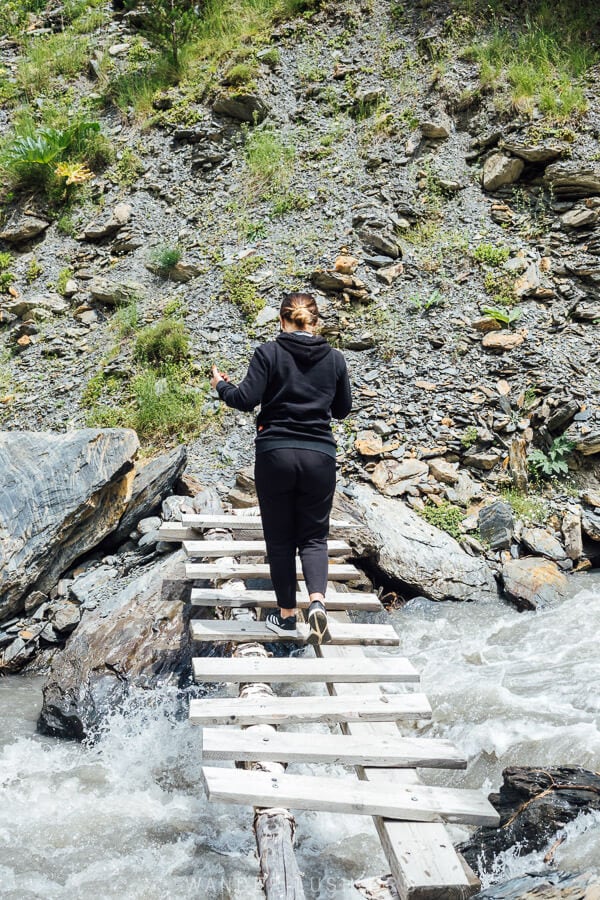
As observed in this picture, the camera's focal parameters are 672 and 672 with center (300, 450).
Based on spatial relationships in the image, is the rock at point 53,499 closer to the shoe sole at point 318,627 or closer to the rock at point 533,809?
the shoe sole at point 318,627

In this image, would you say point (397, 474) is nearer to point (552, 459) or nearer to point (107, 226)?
point (552, 459)

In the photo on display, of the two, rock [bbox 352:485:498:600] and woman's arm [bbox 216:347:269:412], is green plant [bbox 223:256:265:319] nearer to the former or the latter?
rock [bbox 352:485:498:600]

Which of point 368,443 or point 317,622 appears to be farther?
point 368,443

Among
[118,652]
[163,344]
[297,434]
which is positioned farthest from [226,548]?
[163,344]

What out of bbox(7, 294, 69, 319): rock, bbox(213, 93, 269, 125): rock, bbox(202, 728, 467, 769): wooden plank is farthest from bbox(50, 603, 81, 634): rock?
bbox(213, 93, 269, 125): rock

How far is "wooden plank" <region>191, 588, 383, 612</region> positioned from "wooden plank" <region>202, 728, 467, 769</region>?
4.32 feet

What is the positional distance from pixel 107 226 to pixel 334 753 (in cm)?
1012

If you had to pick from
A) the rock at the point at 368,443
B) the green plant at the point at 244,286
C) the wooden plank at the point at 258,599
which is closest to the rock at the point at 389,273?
the green plant at the point at 244,286

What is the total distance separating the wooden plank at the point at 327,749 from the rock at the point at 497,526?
350 centimetres

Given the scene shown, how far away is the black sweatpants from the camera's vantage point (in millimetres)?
3799

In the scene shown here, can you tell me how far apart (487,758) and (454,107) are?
10527mm

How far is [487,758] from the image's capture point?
13.3 feet

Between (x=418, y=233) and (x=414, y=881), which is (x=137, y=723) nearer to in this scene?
(x=414, y=881)

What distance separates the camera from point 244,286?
9.57m
